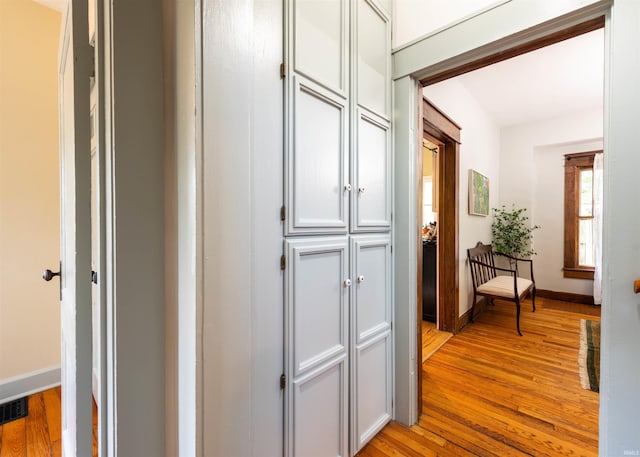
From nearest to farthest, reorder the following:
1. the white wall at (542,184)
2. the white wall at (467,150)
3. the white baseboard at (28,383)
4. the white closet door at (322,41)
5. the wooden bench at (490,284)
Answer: the white closet door at (322,41)
the white baseboard at (28,383)
the white wall at (467,150)
the wooden bench at (490,284)
the white wall at (542,184)

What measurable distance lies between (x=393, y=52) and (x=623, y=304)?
1.54 metres

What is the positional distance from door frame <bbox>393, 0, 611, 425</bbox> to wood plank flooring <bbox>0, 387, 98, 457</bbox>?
1.66 m

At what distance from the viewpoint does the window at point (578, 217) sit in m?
4.05

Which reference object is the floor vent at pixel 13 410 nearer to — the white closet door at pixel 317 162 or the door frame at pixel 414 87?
the white closet door at pixel 317 162

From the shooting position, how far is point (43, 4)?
76.7 inches

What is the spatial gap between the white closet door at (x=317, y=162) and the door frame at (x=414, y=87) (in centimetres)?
46

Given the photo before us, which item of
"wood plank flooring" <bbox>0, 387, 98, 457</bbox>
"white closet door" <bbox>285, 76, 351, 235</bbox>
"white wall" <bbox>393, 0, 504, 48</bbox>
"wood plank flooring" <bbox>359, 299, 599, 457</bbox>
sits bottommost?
"wood plank flooring" <bbox>359, 299, 599, 457</bbox>

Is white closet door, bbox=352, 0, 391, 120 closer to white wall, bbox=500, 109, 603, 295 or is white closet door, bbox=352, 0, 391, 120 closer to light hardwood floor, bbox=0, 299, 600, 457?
light hardwood floor, bbox=0, 299, 600, 457

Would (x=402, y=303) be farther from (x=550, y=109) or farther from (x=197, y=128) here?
(x=550, y=109)

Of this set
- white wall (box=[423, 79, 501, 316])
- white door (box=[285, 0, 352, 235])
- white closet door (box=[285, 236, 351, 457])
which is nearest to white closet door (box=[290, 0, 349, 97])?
white door (box=[285, 0, 352, 235])

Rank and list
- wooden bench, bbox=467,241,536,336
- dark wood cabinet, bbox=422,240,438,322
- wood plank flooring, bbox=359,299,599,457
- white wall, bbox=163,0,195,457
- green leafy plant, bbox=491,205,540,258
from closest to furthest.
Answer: white wall, bbox=163,0,195,457, wood plank flooring, bbox=359,299,599,457, wooden bench, bbox=467,241,536,336, dark wood cabinet, bbox=422,240,438,322, green leafy plant, bbox=491,205,540,258

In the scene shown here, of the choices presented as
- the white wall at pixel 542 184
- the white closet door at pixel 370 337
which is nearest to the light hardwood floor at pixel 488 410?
the white closet door at pixel 370 337

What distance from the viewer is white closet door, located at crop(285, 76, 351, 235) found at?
3.31ft

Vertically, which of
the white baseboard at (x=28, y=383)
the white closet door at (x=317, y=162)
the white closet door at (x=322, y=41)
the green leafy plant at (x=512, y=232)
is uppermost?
the white closet door at (x=322, y=41)
